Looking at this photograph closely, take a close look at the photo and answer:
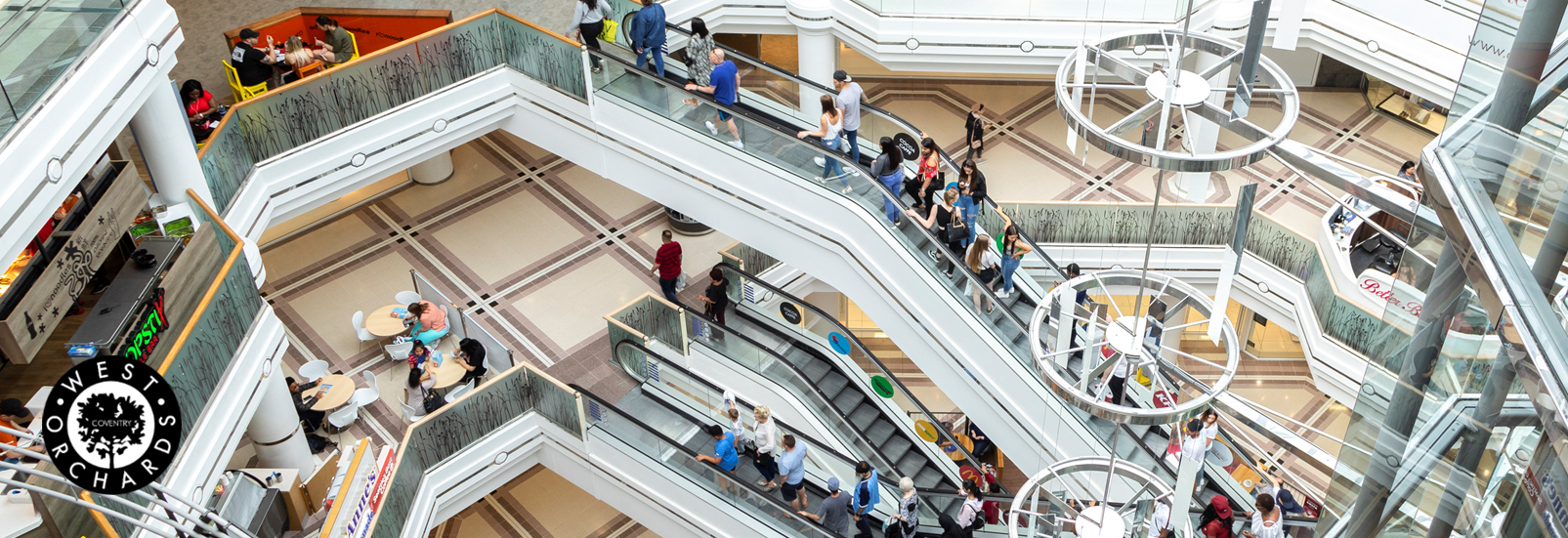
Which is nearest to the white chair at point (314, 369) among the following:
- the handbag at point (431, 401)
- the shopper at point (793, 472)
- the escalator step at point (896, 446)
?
the handbag at point (431, 401)

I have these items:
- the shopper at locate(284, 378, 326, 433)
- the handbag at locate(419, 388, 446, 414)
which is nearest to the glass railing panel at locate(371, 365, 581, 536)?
the handbag at locate(419, 388, 446, 414)

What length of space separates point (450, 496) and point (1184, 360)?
11.2 meters

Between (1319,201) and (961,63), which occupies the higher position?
(961,63)

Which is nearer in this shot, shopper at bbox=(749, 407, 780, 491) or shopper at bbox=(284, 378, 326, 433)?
shopper at bbox=(749, 407, 780, 491)

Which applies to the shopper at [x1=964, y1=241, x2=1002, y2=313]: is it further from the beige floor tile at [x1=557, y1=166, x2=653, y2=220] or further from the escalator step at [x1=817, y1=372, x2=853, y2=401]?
the beige floor tile at [x1=557, y1=166, x2=653, y2=220]

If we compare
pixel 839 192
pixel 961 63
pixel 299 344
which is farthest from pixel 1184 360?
pixel 299 344

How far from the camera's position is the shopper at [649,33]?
12336 millimetres

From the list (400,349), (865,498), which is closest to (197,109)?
(400,349)

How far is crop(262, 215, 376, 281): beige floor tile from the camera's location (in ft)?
53.6

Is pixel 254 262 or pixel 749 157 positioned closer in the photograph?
pixel 254 262

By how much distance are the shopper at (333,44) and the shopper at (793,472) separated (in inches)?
270

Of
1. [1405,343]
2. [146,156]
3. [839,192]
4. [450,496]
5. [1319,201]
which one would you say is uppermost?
[1405,343]

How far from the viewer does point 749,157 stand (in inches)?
487

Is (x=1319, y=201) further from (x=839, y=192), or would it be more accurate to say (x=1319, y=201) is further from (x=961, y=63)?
(x=839, y=192)
